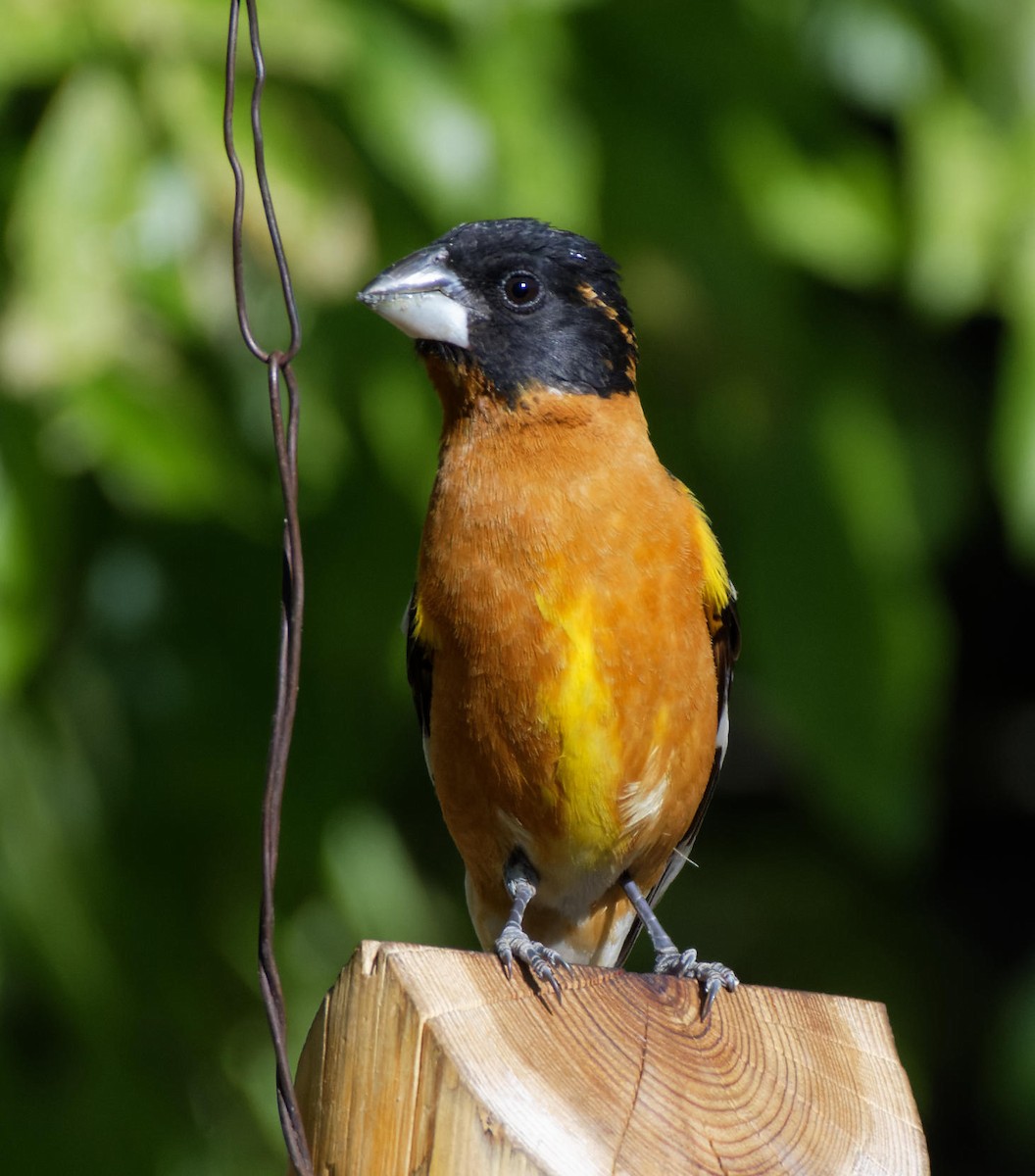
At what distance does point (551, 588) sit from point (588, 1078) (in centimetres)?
128

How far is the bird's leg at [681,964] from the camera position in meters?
2.69

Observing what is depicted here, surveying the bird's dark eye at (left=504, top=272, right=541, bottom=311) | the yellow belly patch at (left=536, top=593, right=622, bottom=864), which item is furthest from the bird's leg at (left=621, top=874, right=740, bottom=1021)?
the bird's dark eye at (left=504, top=272, right=541, bottom=311)

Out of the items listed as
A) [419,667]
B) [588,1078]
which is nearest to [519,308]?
[419,667]

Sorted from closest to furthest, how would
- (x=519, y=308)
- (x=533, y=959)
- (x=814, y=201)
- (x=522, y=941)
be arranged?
(x=533, y=959) < (x=522, y=941) < (x=519, y=308) < (x=814, y=201)

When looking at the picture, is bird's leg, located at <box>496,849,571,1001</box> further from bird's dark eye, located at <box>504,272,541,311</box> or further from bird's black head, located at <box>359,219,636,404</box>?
bird's dark eye, located at <box>504,272,541,311</box>

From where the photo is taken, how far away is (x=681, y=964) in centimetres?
350

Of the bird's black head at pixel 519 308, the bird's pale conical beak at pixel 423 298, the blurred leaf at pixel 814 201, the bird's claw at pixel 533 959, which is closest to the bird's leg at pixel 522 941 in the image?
the bird's claw at pixel 533 959

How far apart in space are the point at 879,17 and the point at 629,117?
64 centimetres

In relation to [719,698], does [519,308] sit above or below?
above

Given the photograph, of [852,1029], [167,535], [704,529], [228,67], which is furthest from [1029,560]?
[228,67]

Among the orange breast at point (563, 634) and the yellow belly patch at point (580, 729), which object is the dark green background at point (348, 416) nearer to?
the orange breast at point (563, 634)

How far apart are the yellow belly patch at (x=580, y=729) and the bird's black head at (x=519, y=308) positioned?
56 cm

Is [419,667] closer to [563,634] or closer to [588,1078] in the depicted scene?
[563,634]

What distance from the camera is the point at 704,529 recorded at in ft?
12.7
